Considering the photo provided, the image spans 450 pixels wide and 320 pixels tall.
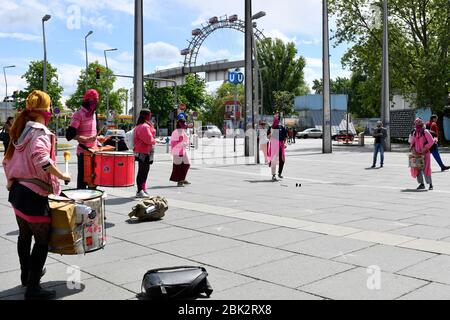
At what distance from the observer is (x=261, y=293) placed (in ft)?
14.5

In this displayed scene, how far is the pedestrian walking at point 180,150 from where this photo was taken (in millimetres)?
12080

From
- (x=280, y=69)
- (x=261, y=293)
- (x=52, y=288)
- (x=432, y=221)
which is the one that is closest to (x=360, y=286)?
(x=261, y=293)

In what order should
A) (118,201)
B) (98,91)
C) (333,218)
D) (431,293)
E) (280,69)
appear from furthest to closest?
(280,69) → (98,91) → (118,201) → (333,218) → (431,293)

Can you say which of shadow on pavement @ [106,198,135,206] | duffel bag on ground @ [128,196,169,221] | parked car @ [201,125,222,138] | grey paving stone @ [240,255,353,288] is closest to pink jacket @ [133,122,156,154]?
shadow on pavement @ [106,198,135,206]

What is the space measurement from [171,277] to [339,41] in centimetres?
3419

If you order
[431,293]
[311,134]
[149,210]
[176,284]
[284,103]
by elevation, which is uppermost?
[284,103]

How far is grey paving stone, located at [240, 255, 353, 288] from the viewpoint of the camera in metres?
4.80

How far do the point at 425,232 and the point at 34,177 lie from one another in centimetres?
500

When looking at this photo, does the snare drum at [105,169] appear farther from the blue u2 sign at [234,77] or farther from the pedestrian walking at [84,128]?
the blue u2 sign at [234,77]

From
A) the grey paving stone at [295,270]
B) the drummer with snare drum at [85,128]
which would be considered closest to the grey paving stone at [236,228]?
the grey paving stone at [295,270]

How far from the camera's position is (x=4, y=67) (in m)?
73.8

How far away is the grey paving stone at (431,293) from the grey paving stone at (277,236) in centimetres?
201

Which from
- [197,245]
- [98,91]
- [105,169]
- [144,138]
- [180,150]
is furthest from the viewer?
[98,91]

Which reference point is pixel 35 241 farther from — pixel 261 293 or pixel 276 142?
pixel 276 142
